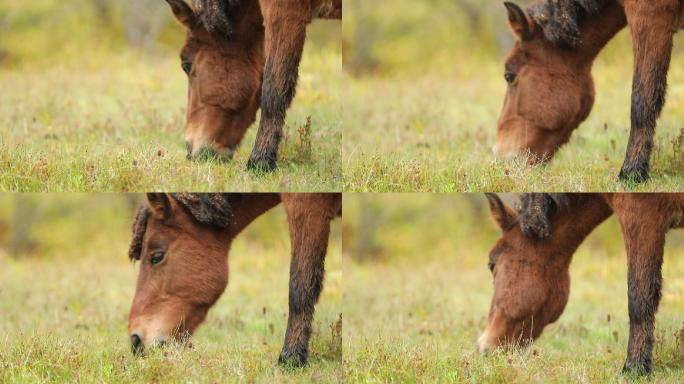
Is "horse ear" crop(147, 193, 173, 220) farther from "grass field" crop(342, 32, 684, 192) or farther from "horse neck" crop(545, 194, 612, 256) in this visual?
"horse neck" crop(545, 194, 612, 256)

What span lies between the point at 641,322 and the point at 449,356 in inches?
58.5

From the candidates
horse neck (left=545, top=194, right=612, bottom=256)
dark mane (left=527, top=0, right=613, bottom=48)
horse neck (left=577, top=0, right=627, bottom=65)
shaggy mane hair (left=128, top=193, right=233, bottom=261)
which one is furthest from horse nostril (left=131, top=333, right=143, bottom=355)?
horse neck (left=577, top=0, right=627, bottom=65)

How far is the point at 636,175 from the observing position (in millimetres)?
7254

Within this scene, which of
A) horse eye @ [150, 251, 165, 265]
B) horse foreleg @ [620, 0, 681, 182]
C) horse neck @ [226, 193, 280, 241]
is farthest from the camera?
horse neck @ [226, 193, 280, 241]

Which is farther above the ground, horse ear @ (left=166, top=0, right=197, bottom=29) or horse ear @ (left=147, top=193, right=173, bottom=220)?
horse ear @ (left=166, top=0, right=197, bottom=29)

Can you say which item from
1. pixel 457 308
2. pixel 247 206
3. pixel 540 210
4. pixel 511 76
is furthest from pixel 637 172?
pixel 457 308

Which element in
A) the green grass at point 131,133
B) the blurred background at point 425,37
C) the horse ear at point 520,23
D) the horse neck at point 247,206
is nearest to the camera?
the green grass at point 131,133

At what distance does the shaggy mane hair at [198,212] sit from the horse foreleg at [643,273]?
3214 millimetres

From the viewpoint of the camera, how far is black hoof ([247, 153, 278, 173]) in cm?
738

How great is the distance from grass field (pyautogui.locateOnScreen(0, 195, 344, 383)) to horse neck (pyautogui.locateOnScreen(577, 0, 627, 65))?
343 centimetres

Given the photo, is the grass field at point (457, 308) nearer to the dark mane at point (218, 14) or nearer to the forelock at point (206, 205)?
the forelock at point (206, 205)

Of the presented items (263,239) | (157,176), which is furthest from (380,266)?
(157,176)

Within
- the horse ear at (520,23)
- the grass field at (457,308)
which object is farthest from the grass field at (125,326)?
the horse ear at (520,23)

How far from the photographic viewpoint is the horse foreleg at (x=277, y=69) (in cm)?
729
